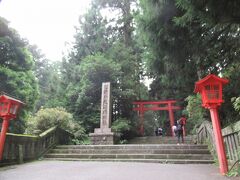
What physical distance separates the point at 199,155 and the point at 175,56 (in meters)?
3.62

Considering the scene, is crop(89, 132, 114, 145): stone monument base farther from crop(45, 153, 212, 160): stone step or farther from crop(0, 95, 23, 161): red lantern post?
crop(0, 95, 23, 161): red lantern post

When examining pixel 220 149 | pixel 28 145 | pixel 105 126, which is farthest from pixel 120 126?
pixel 220 149

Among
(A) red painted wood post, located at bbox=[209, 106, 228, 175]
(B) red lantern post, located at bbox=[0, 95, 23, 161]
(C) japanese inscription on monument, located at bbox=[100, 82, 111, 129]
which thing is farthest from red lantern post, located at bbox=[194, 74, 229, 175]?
(C) japanese inscription on monument, located at bbox=[100, 82, 111, 129]

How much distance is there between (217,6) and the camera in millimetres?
4801

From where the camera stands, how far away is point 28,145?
927 cm

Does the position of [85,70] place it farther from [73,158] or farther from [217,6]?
[217,6]

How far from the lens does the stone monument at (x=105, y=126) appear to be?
1305 cm

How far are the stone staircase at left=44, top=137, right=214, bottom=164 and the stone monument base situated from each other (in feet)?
7.63

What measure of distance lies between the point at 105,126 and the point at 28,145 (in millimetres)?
5235

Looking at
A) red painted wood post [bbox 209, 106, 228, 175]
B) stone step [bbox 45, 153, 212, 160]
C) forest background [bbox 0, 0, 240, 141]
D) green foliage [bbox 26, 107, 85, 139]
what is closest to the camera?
red painted wood post [bbox 209, 106, 228, 175]

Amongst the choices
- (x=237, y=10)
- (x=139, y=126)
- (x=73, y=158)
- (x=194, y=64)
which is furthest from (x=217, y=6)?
(x=139, y=126)

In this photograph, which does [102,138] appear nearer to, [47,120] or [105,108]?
[105,108]

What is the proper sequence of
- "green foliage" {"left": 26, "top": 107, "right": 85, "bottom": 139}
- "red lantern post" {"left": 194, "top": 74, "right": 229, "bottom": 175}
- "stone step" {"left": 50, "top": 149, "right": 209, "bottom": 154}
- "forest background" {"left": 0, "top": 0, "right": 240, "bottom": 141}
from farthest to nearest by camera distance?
"green foliage" {"left": 26, "top": 107, "right": 85, "bottom": 139} < "stone step" {"left": 50, "top": 149, "right": 209, "bottom": 154} < "forest background" {"left": 0, "top": 0, "right": 240, "bottom": 141} < "red lantern post" {"left": 194, "top": 74, "right": 229, "bottom": 175}

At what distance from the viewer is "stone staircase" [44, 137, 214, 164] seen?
27.3 feet
